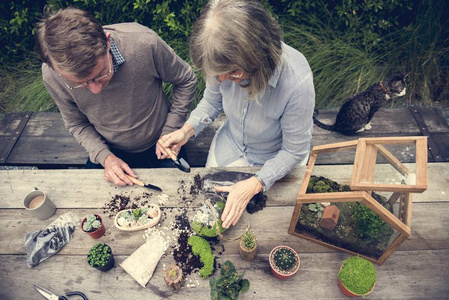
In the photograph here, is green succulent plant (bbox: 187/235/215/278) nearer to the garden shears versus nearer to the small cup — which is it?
the garden shears

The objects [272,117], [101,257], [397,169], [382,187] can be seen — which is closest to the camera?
[382,187]

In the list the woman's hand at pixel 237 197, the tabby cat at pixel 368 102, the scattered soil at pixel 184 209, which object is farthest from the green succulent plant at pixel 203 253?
the tabby cat at pixel 368 102

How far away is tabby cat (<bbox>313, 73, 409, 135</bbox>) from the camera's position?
252 cm

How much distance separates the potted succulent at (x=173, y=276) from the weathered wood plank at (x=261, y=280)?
0.07 metres

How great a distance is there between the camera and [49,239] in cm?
177

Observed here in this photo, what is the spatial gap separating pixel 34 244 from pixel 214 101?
1.56 metres

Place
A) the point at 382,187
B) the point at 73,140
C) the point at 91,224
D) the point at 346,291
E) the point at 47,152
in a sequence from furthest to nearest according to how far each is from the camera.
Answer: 1. the point at 73,140
2. the point at 47,152
3. the point at 91,224
4. the point at 346,291
5. the point at 382,187

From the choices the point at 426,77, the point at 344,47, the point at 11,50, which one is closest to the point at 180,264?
the point at 344,47

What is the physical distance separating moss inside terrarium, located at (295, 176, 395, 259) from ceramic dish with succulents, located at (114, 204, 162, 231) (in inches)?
35.5

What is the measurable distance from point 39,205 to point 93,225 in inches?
15.7

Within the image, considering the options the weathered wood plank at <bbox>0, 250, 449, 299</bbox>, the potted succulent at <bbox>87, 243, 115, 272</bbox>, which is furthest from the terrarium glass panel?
the potted succulent at <bbox>87, 243, 115, 272</bbox>

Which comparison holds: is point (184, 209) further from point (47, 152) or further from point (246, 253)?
point (47, 152)

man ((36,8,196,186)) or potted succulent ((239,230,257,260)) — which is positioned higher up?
man ((36,8,196,186))

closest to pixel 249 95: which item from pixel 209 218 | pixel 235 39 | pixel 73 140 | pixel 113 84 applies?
pixel 235 39
